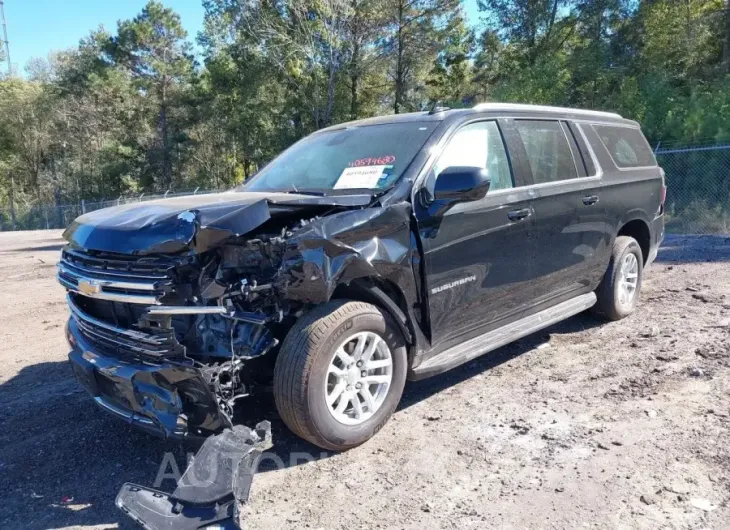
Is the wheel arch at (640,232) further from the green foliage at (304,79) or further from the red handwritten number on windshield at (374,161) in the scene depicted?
the green foliage at (304,79)

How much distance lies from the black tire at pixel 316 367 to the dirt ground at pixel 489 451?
0.73ft

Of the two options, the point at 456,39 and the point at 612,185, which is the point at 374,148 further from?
the point at 456,39

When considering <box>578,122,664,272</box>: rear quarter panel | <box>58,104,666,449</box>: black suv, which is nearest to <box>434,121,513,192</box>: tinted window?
<box>58,104,666,449</box>: black suv

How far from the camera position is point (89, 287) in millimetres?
3221

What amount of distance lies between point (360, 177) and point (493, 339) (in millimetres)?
1475

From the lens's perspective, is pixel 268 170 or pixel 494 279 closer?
pixel 494 279

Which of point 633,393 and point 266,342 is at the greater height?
point 266,342

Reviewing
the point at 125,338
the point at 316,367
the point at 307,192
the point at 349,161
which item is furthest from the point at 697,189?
the point at 125,338

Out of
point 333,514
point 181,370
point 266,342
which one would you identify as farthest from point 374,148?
point 333,514

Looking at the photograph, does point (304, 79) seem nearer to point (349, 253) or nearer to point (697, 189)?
point (697, 189)

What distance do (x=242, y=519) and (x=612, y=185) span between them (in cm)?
423

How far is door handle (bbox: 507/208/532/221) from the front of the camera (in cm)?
418

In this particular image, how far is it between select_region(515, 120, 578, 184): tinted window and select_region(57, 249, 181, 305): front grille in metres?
2.89

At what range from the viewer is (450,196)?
357cm
